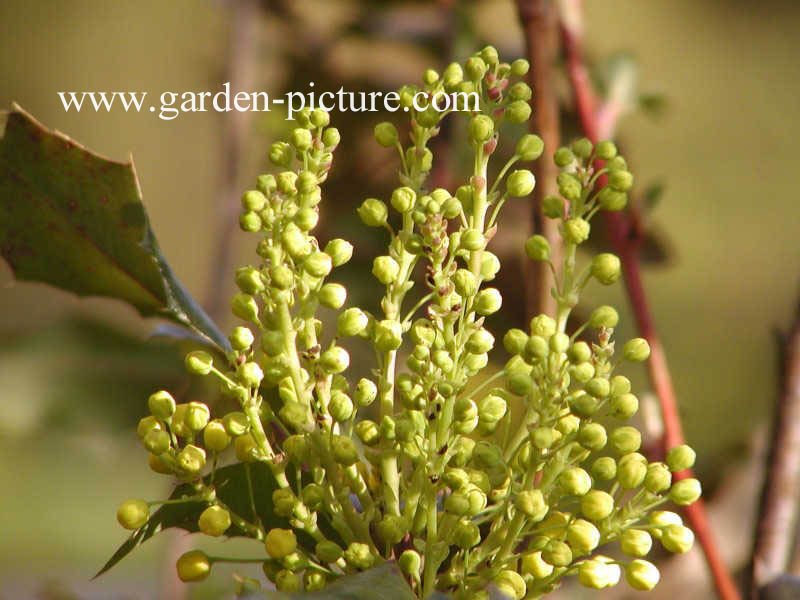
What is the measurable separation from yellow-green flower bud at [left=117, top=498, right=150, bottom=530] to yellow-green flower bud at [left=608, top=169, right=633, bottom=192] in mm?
245

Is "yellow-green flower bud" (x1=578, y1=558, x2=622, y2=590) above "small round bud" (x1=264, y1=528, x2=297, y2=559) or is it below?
below

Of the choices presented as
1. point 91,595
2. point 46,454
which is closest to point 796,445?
point 91,595

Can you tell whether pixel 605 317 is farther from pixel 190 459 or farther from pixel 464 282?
pixel 190 459

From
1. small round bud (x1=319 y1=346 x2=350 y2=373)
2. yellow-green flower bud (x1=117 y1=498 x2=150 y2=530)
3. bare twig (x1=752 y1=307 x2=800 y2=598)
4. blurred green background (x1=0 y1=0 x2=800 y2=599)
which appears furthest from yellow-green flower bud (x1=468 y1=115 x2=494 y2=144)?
blurred green background (x1=0 y1=0 x2=800 y2=599)

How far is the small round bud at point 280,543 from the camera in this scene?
0.38 metres

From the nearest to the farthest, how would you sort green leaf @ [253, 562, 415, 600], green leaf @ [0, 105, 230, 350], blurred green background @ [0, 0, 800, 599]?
green leaf @ [253, 562, 415, 600], green leaf @ [0, 105, 230, 350], blurred green background @ [0, 0, 800, 599]

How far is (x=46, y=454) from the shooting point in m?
1.53

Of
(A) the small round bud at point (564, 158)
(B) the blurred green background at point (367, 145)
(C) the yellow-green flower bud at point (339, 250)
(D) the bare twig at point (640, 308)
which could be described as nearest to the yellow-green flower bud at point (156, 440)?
(C) the yellow-green flower bud at point (339, 250)

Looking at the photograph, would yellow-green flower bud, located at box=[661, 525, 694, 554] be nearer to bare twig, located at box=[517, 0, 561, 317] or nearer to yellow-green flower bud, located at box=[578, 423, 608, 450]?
yellow-green flower bud, located at box=[578, 423, 608, 450]

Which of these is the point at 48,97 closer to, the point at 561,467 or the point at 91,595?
the point at 91,595

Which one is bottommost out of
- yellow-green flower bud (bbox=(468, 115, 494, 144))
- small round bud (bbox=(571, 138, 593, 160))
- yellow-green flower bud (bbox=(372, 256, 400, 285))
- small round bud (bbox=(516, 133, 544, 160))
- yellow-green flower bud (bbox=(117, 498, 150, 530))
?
yellow-green flower bud (bbox=(117, 498, 150, 530))

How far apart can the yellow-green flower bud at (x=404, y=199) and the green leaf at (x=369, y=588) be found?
5.7 inches

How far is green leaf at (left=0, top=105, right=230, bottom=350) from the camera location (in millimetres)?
467

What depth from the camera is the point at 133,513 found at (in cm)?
Result: 40
